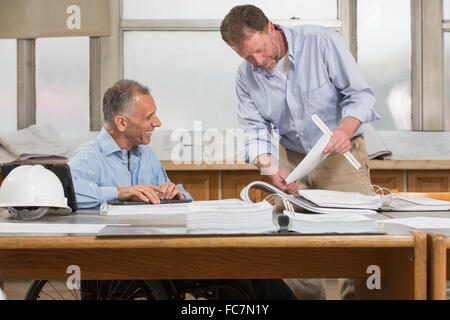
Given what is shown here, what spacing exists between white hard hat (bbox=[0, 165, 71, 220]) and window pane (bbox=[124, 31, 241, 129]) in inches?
96.9

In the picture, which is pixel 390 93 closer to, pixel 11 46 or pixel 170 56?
pixel 170 56

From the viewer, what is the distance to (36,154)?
123 inches

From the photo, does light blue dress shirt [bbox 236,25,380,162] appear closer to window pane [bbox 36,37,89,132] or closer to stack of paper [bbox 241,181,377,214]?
stack of paper [bbox 241,181,377,214]

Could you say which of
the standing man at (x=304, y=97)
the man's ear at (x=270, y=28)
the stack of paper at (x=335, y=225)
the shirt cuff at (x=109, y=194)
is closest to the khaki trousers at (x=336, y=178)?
the standing man at (x=304, y=97)

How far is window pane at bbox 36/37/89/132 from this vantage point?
12.1 feet

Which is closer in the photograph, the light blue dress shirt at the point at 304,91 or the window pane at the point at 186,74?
the light blue dress shirt at the point at 304,91

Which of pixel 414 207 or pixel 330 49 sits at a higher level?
pixel 330 49

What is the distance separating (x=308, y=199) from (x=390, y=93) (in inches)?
100

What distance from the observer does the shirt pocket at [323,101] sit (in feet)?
7.20

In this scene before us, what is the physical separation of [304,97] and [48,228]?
4.81 feet

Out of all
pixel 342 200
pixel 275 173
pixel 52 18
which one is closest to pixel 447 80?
pixel 275 173

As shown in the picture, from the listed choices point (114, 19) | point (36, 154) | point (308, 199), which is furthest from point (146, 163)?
point (114, 19)

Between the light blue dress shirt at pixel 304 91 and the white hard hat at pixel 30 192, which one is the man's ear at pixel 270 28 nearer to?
the light blue dress shirt at pixel 304 91

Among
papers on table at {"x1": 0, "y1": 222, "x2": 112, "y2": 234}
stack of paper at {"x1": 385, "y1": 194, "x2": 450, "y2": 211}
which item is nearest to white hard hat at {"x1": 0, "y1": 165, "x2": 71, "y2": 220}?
papers on table at {"x1": 0, "y1": 222, "x2": 112, "y2": 234}
